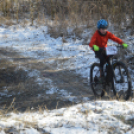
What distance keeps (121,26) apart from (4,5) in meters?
1.52

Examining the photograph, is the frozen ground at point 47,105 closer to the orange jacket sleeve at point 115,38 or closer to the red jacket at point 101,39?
the red jacket at point 101,39

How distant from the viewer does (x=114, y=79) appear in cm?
320

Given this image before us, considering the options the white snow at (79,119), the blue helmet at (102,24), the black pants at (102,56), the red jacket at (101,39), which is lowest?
the white snow at (79,119)

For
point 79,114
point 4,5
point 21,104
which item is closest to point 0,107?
point 21,104

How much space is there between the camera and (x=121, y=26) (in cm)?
265

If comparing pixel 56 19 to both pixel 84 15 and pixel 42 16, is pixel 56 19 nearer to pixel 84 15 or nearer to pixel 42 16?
pixel 42 16

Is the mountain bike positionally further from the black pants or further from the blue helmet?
the blue helmet

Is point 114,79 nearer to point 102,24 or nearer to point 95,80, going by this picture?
point 95,80

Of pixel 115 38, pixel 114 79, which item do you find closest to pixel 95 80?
pixel 114 79

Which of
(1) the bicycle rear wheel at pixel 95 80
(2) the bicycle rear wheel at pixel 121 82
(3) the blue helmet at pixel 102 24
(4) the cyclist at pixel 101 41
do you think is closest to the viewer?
(3) the blue helmet at pixel 102 24

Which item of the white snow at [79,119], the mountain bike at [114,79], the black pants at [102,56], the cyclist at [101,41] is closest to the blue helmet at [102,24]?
the cyclist at [101,41]

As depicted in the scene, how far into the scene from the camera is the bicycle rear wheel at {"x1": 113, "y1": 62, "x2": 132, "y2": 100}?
276 cm

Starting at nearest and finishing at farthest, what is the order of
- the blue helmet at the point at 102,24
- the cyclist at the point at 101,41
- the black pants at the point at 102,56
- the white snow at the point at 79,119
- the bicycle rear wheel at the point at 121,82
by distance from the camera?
1. the white snow at the point at 79,119
2. the blue helmet at the point at 102,24
3. the bicycle rear wheel at the point at 121,82
4. the cyclist at the point at 101,41
5. the black pants at the point at 102,56

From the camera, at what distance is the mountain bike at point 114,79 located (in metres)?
2.83
